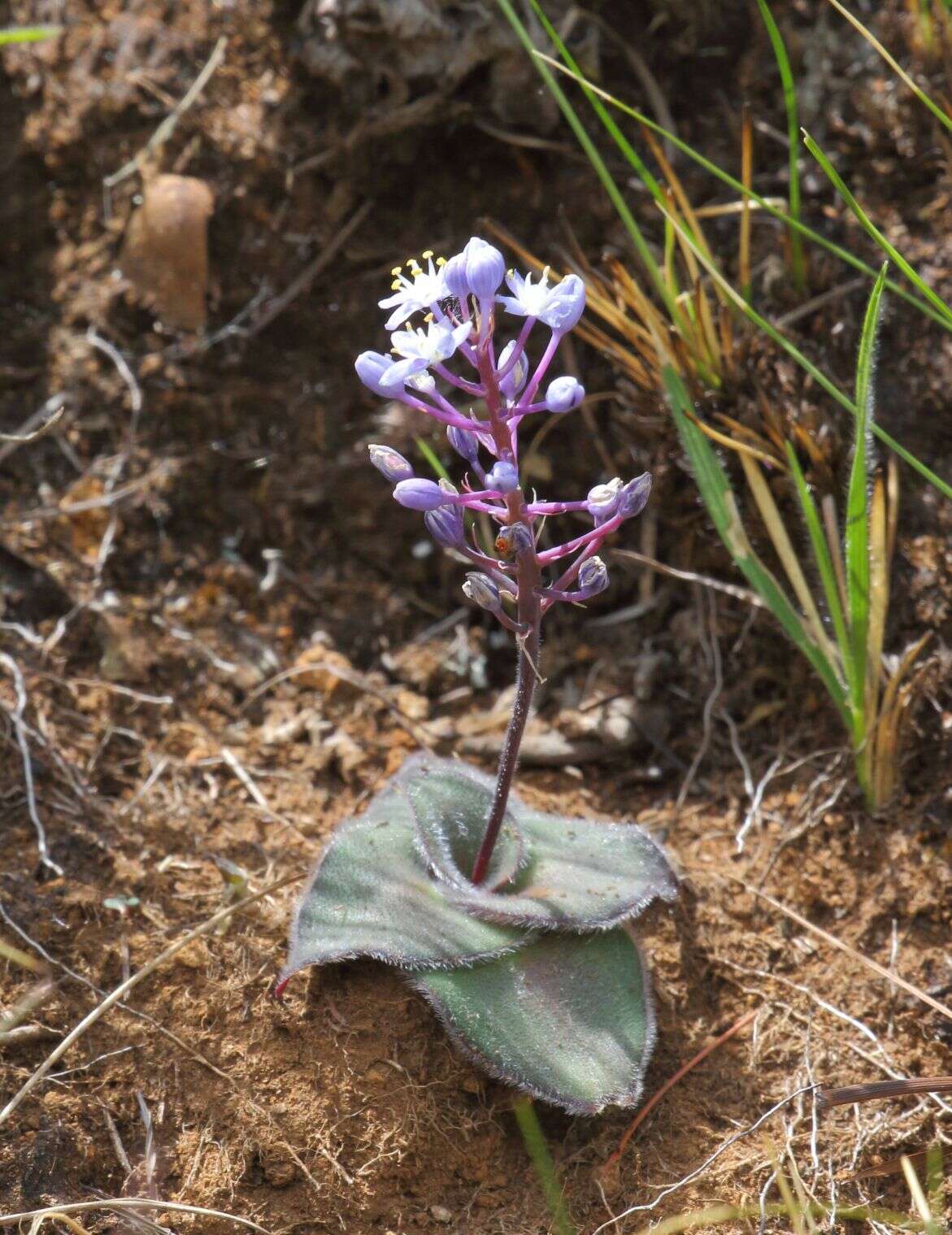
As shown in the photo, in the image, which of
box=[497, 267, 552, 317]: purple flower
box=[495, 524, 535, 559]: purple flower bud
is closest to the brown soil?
box=[495, 524, 535, 559]: purple flower bud

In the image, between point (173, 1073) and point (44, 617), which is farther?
point (44, 617)

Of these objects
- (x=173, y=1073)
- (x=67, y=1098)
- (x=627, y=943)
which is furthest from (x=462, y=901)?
(x=67, y=1098)

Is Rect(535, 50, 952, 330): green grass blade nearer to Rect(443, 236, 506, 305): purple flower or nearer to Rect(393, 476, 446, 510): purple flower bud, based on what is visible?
Rect(443, 236, 506, 305): purple flower

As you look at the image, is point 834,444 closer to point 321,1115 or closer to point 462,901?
point 462,901

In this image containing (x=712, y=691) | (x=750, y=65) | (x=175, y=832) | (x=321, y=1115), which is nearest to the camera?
(x=321, y=1115)

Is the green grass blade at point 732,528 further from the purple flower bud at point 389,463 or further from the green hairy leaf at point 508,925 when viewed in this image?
the purple flower bud at point 389,463

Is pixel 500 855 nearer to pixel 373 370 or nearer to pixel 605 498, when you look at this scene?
pixel 605 498
